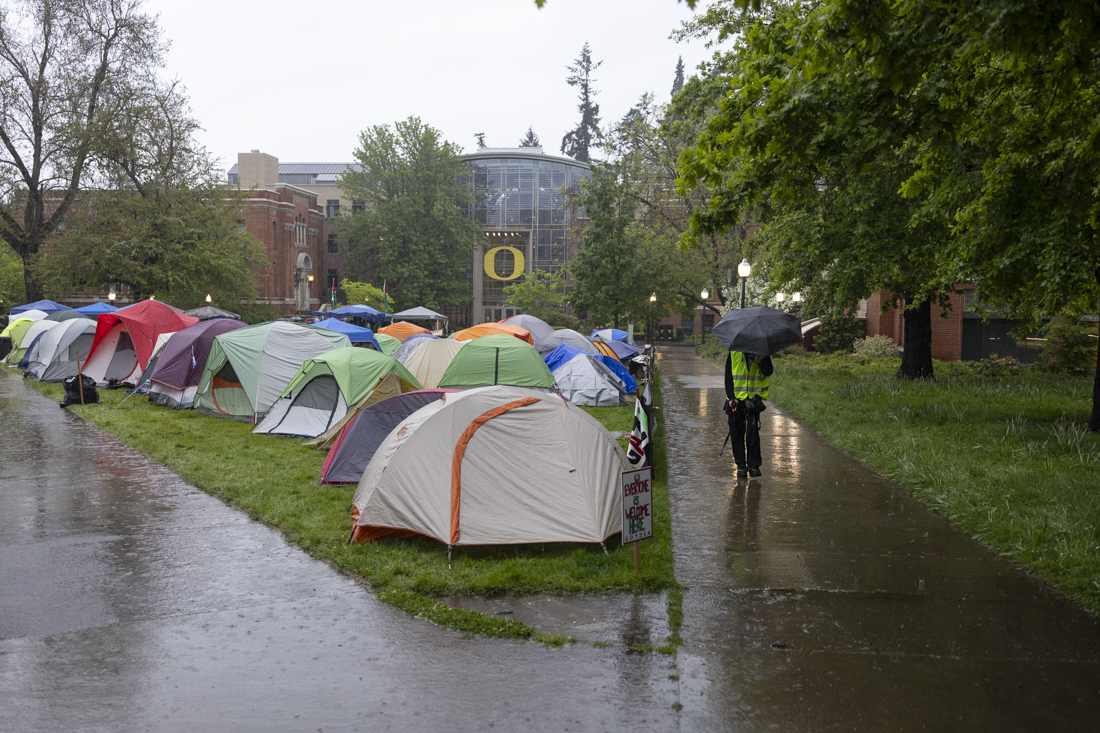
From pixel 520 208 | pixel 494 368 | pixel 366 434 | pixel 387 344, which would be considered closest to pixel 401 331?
pixel 387 344

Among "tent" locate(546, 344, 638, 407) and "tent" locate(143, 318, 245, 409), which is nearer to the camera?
"tent" locate(143, 318, 245, 409)

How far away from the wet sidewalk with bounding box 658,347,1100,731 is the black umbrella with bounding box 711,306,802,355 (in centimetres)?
189

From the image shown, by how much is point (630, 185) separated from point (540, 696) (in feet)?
113

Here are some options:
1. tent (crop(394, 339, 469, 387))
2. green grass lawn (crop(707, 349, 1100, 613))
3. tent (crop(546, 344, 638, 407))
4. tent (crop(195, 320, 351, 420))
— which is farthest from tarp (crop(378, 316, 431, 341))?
green grass lawn (crop(707, 349, 1100, 613))

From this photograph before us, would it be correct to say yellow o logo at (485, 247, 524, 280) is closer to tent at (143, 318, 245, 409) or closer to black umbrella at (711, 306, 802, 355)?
tent at (143, 318, 245, 409)

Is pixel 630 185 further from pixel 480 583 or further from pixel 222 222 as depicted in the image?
pixel 480 583

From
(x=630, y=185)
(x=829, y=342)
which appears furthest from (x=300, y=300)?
(x=829, y=342)

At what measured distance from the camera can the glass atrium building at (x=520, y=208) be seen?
237 ft

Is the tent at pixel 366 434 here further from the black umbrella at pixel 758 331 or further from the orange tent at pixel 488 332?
the orange tent at pixel 488 332

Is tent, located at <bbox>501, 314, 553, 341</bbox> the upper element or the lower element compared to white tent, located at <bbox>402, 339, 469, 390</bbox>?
upper

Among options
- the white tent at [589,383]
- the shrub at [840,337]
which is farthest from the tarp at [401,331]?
the shrub at [840,337]

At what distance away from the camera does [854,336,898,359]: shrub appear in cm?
3109

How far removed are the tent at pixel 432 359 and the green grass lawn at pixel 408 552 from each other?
5.42 meters

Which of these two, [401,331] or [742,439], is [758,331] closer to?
[742,439]
